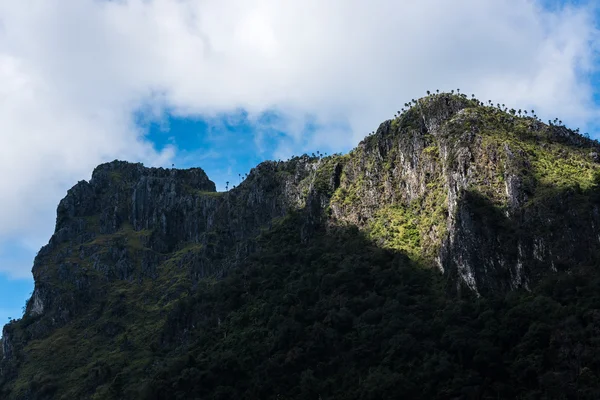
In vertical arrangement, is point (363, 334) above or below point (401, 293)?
below

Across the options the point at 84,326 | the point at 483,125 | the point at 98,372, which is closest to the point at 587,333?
Result: the point at 483,125

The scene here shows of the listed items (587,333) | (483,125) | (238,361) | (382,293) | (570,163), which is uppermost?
(483,125)

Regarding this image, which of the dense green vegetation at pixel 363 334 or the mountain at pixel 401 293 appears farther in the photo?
the mountain at pixel 401 293

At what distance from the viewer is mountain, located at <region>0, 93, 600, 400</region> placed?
102 meters

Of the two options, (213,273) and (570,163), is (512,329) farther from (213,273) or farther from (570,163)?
(213,273)

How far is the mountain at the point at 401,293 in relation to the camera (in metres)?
102

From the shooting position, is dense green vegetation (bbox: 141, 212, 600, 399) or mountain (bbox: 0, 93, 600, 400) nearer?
dense green vegetation (bbox: 141, 212, 600, 399)

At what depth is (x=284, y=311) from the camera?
A: 141250 mm

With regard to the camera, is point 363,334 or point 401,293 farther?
point 401,293

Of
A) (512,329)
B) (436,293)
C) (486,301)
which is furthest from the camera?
(436,293)

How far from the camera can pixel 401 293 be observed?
126812 mm

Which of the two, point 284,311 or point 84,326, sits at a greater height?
point 84,326

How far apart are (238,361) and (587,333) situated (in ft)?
227

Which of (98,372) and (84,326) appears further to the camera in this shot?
(84,326)
